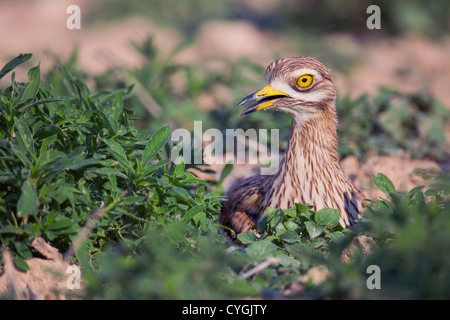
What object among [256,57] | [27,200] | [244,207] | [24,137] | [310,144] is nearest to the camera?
[27,200]

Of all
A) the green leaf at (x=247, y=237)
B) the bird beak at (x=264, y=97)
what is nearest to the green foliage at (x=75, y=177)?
the green leaf at (x=247, y=237)

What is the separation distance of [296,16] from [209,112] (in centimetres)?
441

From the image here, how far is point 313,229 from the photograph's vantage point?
3.25 metres

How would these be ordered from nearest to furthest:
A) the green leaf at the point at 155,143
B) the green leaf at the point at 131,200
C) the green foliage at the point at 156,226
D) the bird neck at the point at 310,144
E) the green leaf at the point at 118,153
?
the green foliage at the point at 156,226 < the green leaf at the point at 131,200 < the green leaf at the point at 118,153 < the green leaf at the point at 155,143 < the bird neck at the point at 310,144

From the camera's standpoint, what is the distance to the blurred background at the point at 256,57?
557cm

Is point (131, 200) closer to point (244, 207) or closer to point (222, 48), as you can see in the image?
point (244, 207)

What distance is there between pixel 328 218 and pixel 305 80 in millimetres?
1028

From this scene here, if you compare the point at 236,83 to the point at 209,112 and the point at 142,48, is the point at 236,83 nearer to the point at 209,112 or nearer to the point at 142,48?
the point at 209,112

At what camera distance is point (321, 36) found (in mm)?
9359

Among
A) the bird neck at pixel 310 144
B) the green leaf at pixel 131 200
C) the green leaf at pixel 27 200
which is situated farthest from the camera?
the bird neck at pixel 310 144

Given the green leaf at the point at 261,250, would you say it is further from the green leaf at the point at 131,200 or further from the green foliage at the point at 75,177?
the green leaf at the point at 131,200

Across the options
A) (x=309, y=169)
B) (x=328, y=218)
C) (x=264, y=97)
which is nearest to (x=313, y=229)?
(x=328, y=218)

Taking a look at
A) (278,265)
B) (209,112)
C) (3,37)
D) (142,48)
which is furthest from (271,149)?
(3,37)
